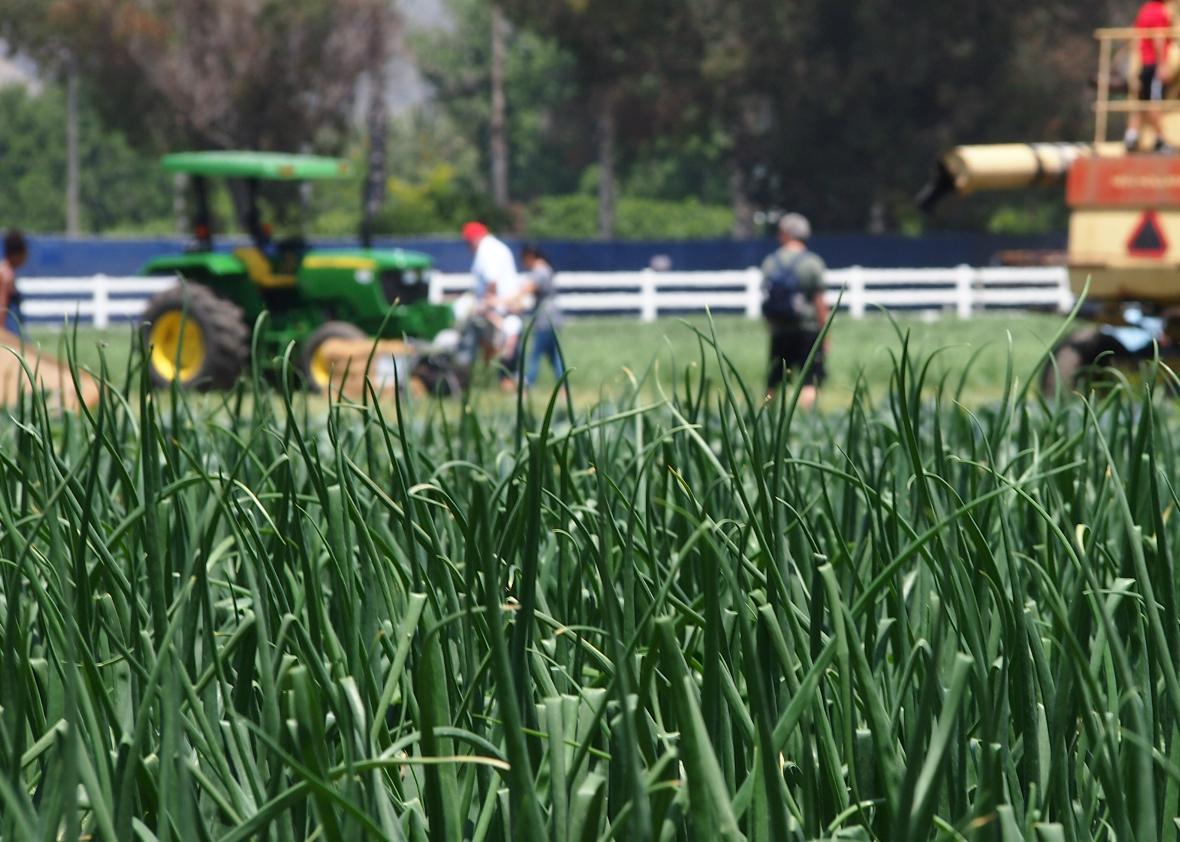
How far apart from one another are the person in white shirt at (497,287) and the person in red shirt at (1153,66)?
14.8ft

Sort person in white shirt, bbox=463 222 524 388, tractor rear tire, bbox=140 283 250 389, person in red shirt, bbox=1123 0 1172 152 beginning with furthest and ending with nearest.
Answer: person in white shirt, bbox=463 222 524 388 → tractor rear tire, bbox=140 283 250 389 → person in red shirt, bbox=1123 0 1172 152

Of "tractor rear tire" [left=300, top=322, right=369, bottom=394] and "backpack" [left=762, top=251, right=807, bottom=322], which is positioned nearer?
"backpack" [left=762, top=251, right=807, bottom=322]

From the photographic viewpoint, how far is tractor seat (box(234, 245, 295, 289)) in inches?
556

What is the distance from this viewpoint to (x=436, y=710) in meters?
1.38

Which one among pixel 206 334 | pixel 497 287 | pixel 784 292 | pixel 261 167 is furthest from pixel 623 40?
pixel 784 292

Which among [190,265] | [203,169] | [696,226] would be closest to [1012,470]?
[190,265]

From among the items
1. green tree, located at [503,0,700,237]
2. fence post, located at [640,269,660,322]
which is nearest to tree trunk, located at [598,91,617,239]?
green tree, located at [503,0,700,237]

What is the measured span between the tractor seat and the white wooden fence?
43.5 ft

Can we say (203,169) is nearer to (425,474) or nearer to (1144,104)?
(1144,104)

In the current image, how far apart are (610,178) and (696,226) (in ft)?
55.7

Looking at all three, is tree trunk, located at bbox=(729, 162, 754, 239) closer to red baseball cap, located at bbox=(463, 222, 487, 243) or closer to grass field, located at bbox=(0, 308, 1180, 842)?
red baseball cap, located at bbox=(463, 222, 487, 243)

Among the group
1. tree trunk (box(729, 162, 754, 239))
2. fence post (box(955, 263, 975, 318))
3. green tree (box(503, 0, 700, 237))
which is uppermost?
green tree (box(503, 0, 700, 237))

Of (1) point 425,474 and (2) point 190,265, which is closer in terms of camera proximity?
(1) point 425,474

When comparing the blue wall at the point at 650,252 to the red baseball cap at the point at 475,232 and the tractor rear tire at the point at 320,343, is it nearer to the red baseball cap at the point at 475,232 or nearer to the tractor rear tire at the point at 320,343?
the red baseball cap at the point at 475,232
